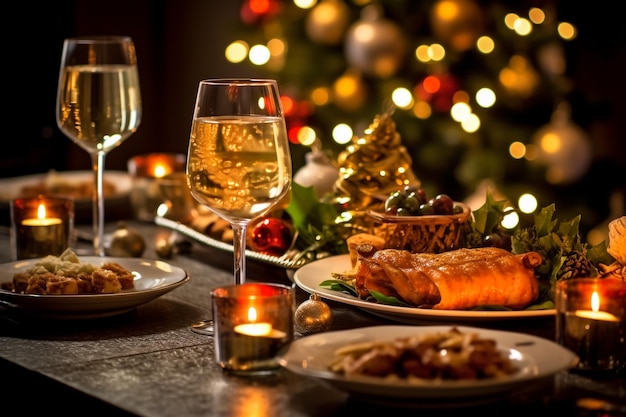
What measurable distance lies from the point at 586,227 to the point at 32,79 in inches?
105

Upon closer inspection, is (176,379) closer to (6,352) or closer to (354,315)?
(6,352)

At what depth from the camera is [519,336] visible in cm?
114

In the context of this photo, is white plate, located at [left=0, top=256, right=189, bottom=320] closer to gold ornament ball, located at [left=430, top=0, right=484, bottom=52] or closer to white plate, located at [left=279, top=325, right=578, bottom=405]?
white plate, located at [left=279, top=325, right=578, bottom=405]

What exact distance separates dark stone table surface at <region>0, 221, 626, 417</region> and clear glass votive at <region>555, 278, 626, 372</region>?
0.08 feet

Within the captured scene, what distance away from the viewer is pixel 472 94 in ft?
12.8

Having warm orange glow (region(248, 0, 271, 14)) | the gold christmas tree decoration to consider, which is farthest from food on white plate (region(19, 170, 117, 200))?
warm orange glow (region(248, 0, 271, 14))

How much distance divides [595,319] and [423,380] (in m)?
0.26

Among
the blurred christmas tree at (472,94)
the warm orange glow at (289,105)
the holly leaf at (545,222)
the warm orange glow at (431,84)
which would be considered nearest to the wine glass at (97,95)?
the holly leaf at (545,222)

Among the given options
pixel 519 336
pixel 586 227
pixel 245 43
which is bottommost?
pixel 586 227

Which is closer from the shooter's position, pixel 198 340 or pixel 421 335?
pixel 421 335

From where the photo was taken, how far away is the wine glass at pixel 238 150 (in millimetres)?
1314

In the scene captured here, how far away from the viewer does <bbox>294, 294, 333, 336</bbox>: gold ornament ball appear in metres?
1.36

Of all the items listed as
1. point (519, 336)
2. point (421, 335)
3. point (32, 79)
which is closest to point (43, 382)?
point (421, 335)

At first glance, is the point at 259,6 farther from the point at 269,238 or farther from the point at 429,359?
the point at 429,359
